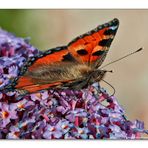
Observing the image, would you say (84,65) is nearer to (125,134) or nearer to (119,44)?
(119,44)

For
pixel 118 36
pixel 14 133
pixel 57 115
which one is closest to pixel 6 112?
pixel 14 133

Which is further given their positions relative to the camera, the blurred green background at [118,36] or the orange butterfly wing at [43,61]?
the blurred green background at [118,36]

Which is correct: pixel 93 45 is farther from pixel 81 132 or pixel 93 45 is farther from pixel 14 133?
pixel 14 133

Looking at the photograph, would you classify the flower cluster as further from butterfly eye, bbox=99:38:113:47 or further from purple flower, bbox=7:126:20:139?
butterfly eye, bbox=99:38:113:47

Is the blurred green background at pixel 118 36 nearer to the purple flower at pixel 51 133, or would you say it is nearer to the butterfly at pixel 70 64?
the butterfly at pixel 70 64

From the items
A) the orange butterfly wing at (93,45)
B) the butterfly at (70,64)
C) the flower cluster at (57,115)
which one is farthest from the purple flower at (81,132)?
the orange butterfly wing at (93,45)

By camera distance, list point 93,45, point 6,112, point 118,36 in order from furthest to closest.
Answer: point 118,36
point 93,45
point 6,112

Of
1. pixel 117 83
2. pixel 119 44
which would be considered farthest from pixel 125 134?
pixel 119 44
